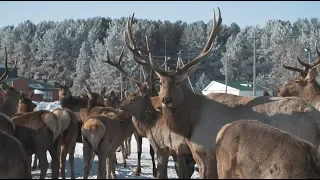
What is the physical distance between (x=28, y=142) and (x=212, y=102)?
3872mm

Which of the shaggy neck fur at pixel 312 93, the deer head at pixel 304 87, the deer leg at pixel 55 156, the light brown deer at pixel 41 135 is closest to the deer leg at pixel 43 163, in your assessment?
the light brown deer at pixel 41 135

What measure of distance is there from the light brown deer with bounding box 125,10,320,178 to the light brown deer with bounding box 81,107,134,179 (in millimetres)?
2563

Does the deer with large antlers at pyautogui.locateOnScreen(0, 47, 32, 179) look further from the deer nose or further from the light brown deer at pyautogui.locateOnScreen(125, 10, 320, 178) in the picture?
the light brown deer at pyautogui.locateOnScreen(125, 10, 320, 178)

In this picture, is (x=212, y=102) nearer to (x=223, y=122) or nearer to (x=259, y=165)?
(x=223, y=122)

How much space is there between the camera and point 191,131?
382 inches

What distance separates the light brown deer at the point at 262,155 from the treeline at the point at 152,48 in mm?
69776

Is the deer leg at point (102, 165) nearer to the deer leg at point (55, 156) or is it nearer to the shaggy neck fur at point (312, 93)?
the deer leg at point (55, 156)

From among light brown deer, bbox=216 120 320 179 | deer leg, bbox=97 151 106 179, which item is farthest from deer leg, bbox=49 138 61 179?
light brown deer, bbox=216 120 320 179

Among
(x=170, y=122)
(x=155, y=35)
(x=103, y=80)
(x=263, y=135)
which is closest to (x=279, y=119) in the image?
(x=170, y=122)

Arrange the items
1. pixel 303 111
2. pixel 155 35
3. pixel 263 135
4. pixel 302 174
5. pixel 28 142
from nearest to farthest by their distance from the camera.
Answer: pixel 302 174
pixel 263 135
pixel 303 111
pixel 28 142
pixel 155 35

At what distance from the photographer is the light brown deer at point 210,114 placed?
9.54 meters

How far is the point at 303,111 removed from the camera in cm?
966

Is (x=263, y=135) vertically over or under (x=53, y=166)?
over

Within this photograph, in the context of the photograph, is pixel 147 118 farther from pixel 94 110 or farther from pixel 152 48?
pixel 152 48
